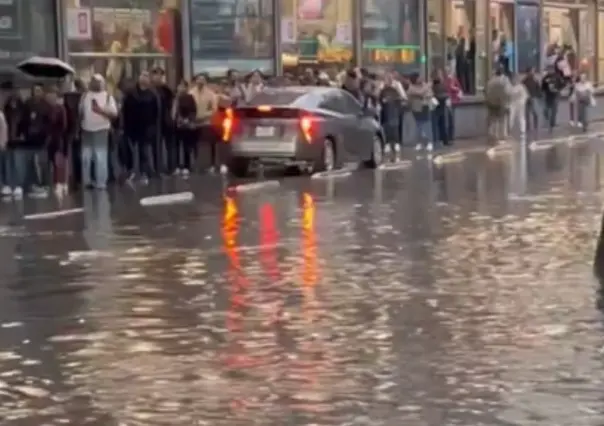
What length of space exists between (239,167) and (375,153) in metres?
3.17

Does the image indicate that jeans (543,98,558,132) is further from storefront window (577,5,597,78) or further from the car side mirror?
the car side mirror

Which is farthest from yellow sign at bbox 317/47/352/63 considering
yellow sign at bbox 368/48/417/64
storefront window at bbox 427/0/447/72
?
storefront window at bbox 427/0/447/72

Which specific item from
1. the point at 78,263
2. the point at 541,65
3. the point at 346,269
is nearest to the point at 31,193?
the point at 78,263

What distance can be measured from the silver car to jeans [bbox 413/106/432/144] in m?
8.44

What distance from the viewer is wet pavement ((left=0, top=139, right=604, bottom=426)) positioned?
28.8 ft

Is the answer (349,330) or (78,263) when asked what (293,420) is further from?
(78,263)

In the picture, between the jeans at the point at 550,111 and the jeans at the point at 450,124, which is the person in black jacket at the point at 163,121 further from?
the jeans at the point at 550,111

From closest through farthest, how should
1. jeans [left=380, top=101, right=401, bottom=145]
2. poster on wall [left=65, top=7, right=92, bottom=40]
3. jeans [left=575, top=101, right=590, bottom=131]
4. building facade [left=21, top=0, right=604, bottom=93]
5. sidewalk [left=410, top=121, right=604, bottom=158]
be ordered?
1. poster on wall [left=65, top=7, right=92, bottom=40]
2. building facade [left=21, top=0, right=604, bottom=93]
3. jeans [left=380, top=101, right=401, bottom=145]
4. sidewalk [left=410, top=121, right=604, bottom=158]
5. jeans [left=575, top=101, right=590, bottom=131]

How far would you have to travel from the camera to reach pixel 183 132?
94.8ft

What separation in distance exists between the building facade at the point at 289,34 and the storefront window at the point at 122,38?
0.07ft

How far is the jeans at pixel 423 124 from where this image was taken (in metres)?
38.2

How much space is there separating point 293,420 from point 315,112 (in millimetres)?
20722

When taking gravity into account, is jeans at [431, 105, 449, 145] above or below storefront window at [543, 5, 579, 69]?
below

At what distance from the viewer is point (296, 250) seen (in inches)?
633
